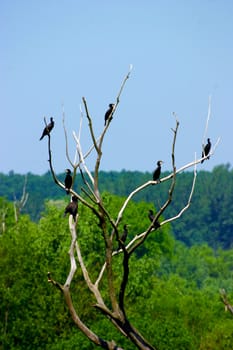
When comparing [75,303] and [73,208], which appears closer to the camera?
[73,208]

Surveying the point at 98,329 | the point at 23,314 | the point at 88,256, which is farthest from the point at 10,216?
the point at 98,329

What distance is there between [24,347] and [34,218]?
509 feet

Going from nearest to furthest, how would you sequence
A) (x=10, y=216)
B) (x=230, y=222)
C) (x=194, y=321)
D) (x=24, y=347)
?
1. (x=24, y=347)
2. (x=194, y=321)
3. (x=10, y=216)
4. (x=230, y=222)

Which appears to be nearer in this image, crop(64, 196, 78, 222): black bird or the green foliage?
crop(64, 196, 78, 222): black bird

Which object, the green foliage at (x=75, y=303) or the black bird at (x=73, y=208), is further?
the green foliage at (x=75, y=303)

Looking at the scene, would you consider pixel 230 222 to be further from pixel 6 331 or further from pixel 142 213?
pixel 6 331

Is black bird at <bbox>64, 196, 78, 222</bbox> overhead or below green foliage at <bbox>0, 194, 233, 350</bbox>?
overhead

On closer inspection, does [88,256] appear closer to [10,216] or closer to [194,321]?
[194,321]

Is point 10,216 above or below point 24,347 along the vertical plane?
above

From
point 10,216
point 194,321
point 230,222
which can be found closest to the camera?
point 194,321

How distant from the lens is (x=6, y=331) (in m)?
44.1

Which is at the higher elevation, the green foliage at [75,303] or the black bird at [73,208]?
the black bird at [73,208]

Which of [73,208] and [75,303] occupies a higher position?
[73,208]

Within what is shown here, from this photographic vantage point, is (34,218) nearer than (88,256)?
No
